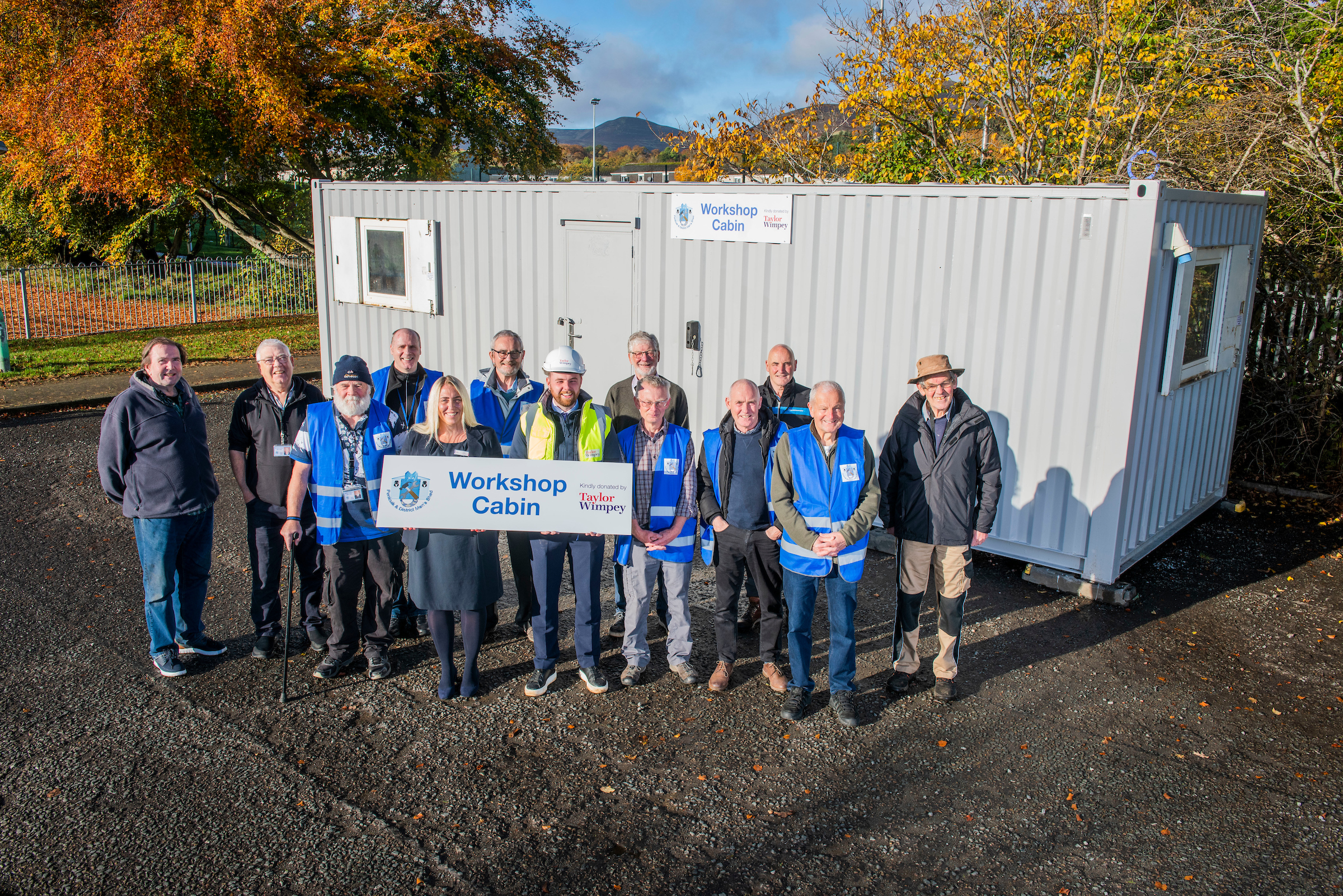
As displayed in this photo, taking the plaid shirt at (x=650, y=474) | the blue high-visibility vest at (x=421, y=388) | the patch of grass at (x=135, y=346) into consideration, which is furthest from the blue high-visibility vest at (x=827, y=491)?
the patch of grass at (x=135, y=346)

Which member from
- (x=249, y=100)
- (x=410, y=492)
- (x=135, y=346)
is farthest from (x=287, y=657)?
(x=249, y=100)

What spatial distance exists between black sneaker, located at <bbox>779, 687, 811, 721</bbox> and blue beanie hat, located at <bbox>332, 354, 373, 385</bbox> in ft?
9.16

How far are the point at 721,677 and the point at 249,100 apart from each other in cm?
1644

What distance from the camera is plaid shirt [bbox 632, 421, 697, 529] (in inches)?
197

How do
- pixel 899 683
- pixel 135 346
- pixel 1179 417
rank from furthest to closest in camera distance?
pixel 135 346 < pixel 1179 417 < pixel 899 683

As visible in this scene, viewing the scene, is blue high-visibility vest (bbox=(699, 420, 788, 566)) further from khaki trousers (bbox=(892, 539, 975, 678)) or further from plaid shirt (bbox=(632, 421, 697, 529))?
khaki trousers (bbox=(892, 539, 975, 678))

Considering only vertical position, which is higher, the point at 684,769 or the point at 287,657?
the point at 287,657

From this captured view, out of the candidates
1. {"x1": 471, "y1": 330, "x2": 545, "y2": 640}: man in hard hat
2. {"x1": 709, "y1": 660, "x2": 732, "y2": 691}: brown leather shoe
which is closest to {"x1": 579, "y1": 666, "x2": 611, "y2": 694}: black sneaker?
{"x1": 709, "y1": 660, "x2": 732, "y2": 691}: brown leather shoe

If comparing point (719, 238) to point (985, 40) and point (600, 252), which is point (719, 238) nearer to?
point (600, 252)

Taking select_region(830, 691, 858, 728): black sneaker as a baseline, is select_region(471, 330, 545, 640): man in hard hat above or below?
above

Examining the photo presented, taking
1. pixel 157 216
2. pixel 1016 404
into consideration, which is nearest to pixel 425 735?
pixel 1016 404

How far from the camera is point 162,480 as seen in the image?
5000mm

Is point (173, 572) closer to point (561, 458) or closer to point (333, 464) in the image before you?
point (333, 464)

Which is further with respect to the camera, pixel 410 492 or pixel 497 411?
pixel 497 411
